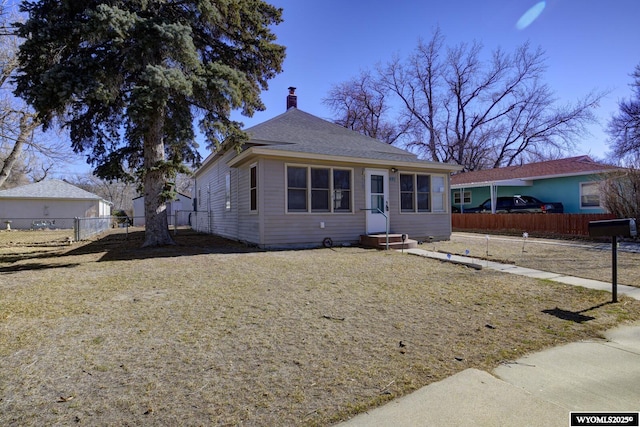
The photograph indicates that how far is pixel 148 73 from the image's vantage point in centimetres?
848

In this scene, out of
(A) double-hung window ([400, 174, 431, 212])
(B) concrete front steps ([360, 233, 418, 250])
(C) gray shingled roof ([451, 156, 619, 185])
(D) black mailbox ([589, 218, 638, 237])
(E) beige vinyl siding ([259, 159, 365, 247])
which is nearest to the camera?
(D) black mailbox ([589, 218, 638, 237])

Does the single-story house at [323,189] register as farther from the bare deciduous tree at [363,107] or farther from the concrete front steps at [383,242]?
the bare deciduous tree at [363,107]

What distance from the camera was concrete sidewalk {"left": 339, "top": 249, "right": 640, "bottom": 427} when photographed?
212cm

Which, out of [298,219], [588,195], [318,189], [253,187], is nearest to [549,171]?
[588,195]

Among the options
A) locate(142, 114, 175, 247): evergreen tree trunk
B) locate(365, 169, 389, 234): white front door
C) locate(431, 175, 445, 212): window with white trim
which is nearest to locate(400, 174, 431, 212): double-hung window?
locate(431, 175, 445, 212): window with white trim

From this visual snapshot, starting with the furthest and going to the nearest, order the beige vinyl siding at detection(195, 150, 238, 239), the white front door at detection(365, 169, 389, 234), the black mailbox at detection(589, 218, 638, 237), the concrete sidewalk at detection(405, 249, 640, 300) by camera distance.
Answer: the beige vinyl siding at detection(195, 150, 238, 239) → the white front door at detection(365, 169, 389, 234) → the concrete sidewalk at detection(405, 249, 640, 300) → the black mailbox at detection(589, 218, 638, 237)

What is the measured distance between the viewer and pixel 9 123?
1539 centimetres

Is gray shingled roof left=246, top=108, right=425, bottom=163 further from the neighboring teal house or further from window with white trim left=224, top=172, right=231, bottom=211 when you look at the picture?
the neighboring teal house

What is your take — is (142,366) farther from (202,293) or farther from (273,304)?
(202,293)

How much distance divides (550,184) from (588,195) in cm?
207

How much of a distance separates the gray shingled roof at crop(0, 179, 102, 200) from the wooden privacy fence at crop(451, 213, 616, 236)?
2804 cm

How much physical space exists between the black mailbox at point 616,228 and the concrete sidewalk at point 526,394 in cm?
196

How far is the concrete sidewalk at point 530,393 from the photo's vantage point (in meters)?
2.12
